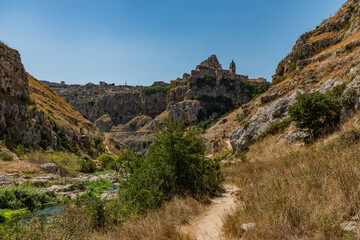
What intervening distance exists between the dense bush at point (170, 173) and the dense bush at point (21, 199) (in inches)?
303

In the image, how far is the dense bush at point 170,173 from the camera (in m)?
6.63

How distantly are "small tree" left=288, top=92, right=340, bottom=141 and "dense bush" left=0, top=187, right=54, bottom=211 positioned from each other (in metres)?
17.6

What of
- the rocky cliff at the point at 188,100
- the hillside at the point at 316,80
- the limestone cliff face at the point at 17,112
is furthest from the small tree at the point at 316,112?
the rocky cliff at the point at 188,100

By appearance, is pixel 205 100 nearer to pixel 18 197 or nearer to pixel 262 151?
pixel 262 151

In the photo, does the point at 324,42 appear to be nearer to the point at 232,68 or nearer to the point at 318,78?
the point at 318,78

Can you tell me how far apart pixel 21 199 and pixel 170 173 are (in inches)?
384

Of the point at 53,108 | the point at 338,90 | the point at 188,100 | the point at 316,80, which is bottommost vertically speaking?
the point at 53,108

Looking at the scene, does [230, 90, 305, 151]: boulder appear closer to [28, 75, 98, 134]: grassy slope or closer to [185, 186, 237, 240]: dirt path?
[185, 186, 237, 240]: dirt path

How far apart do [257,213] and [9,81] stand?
120 feet

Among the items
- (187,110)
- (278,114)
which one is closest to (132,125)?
(187,110)

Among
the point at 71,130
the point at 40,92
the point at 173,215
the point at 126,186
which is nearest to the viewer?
the point at 173,215

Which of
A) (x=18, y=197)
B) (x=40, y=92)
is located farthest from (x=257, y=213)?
(x=40, y=92)

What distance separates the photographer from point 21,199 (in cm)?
1101

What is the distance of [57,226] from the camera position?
4.61 metres
